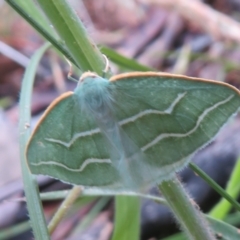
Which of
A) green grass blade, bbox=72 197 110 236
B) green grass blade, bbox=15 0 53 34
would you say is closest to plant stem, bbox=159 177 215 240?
green grass blade, bbox=15 0 53 34

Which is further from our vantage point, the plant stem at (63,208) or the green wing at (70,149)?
the plant stem at (63,208)

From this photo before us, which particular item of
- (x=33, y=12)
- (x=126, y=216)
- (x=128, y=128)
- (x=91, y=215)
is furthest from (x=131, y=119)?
(x=91, y=215)

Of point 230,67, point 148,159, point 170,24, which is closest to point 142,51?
point 170,24

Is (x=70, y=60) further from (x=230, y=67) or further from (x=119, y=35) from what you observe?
(x=119, y=35)

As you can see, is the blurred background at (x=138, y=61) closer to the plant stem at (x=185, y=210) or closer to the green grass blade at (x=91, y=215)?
the green grass blade at (x=91, y=215)

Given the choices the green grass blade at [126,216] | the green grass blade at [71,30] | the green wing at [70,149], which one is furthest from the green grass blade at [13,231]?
the green grass blade at [71,30]

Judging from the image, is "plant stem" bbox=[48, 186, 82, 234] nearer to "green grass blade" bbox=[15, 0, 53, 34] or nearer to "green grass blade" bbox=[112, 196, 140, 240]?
"green grass blade" bbox=[112, 196, 140, 240]

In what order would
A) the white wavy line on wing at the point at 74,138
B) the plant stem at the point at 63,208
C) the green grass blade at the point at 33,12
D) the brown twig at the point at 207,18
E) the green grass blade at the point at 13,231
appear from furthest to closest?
the brown twig at the point at 207,18 → the green grass blade at the point at 13,231 → the green grass blade at the point at 33,12 → the plant stem at the point at 63,208 → the white wavy line on wing at the point at 74,138
